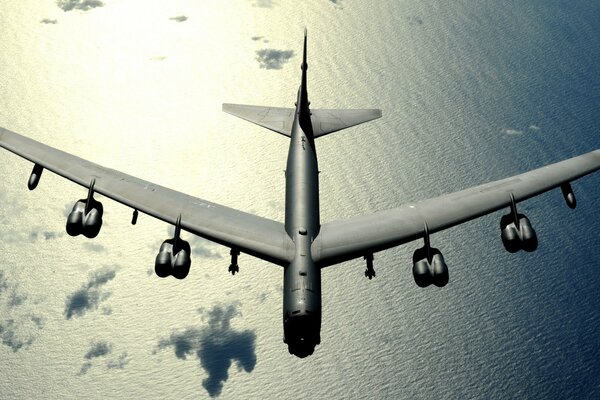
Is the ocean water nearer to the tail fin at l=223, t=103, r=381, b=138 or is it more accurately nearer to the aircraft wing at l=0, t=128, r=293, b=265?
the tail fin at l=223, t=103, r=381, b=138

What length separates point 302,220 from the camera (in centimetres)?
5397

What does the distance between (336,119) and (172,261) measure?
26.1 m

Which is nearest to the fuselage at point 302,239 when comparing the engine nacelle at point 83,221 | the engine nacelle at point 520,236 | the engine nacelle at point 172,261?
the engine nacelle at point 172,261

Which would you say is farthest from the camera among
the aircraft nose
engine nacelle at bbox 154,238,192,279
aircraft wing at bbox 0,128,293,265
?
engine nacelle at bbox 154,238,192,279

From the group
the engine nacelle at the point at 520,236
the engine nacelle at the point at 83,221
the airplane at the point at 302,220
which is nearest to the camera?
the airplane at the point at 302,220

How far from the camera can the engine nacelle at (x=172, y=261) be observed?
53906mm

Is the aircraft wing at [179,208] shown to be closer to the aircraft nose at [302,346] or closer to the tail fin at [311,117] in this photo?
the aircraft nose at [302,346]

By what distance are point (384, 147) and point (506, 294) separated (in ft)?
99.1

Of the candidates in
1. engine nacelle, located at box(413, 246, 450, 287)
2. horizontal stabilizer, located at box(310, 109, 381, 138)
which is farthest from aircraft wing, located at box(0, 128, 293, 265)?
horizontal stabilizer, located at box(310, 109, 381, 138)

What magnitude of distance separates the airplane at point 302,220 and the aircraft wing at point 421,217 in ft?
0.30

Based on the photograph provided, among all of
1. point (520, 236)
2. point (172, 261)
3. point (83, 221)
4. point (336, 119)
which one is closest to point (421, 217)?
point (520, 236)

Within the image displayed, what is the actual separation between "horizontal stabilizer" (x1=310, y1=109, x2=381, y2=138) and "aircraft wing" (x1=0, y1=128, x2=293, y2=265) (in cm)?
1651

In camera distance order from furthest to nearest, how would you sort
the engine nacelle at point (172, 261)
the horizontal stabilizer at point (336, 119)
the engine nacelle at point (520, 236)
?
1. the horizontal stabilizer at point (336, 119)
2. the engine nacelle at point (520, 236)
3. the engine nacelle at point (172, 261)

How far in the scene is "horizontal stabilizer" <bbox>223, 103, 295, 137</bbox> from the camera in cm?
6850
